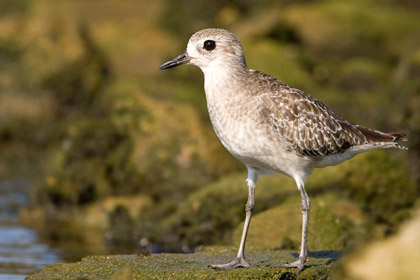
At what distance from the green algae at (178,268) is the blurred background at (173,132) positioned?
75 cm

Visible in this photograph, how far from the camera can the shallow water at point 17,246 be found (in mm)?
→ 12344

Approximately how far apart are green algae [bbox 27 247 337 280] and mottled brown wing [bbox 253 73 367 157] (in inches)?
57.8

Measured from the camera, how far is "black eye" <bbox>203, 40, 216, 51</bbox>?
1032 cm

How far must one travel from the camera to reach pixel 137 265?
9.45 meters

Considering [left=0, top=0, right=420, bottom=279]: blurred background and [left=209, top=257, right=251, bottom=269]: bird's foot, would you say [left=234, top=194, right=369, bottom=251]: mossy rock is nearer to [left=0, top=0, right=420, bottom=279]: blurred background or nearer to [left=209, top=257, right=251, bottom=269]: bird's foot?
[left=0, top=0, right=420, bottom=279]: blurred background

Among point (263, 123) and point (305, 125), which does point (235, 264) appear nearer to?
point (263, 123)

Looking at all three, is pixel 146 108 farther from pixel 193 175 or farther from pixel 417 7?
pixel 417 7

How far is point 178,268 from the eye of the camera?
933 centimetres

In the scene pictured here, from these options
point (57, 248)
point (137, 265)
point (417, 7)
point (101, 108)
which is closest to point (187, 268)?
point (137, 265)

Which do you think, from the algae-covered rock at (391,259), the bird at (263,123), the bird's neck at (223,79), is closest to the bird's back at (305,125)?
the bird at (263,123)

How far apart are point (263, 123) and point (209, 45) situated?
1.27 meters

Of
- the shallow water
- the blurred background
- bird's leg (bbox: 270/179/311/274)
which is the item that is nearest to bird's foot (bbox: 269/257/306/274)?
bird's leg (bbox: 270/179/311/274)

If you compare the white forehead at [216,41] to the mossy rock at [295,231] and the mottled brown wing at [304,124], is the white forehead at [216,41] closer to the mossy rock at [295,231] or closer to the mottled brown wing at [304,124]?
the mottled brown wing at [304,124]

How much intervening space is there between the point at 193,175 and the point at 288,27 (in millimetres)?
10215
